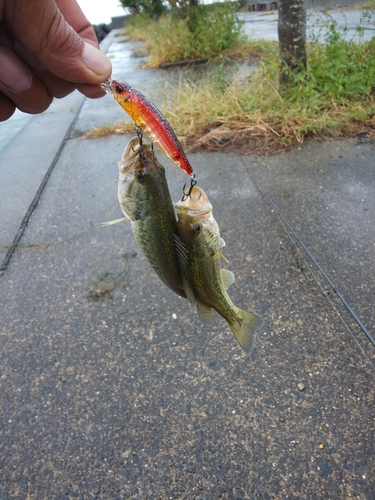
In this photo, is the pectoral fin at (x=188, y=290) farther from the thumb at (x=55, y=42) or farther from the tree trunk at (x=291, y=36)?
the tree trunk at (x=291, y=36)

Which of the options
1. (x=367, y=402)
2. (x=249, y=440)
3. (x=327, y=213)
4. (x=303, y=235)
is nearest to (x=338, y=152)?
(x=327, y=213)

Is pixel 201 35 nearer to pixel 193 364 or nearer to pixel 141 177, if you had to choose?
pixel 193 364

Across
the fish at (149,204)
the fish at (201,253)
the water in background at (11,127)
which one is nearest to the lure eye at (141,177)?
the fish at (149,204)

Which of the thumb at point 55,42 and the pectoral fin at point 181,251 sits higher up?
the thumb at point 55,42

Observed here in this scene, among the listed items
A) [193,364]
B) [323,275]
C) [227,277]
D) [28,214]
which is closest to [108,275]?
[193,364]

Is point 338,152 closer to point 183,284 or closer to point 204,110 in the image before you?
point 204,110
